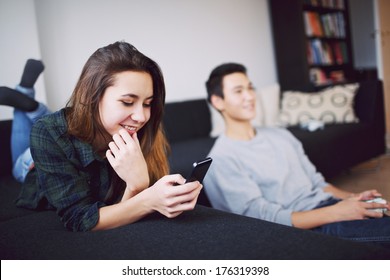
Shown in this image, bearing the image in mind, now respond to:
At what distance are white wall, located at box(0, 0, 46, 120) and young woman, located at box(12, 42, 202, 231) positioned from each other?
995mm

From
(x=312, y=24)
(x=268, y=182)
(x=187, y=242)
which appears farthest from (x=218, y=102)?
(x=312, y=24)

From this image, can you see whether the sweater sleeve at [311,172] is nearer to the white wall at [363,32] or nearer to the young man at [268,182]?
the young man at [268,182]

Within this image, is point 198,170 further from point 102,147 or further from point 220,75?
point 220,75

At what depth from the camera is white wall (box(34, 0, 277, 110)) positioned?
7.19ft

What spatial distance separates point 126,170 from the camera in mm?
823

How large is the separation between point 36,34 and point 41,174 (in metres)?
1.48

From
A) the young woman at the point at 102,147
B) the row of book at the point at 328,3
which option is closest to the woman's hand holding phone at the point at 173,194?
the young woman at the point at 102,147

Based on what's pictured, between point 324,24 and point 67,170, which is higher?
point 324,24

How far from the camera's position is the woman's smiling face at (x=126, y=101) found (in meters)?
0.85

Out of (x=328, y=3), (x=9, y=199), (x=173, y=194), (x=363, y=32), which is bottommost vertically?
(x=9, y=199)

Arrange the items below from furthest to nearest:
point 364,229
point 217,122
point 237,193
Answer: point 217,122, point 237,193, point 364,229

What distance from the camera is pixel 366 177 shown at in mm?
2576

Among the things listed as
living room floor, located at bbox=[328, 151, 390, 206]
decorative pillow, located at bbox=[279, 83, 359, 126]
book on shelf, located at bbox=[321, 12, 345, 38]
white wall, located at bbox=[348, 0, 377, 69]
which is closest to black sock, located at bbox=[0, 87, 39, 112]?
living room floor, located at bbox=[328, 151, 390, 206]

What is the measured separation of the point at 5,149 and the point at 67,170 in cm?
107
